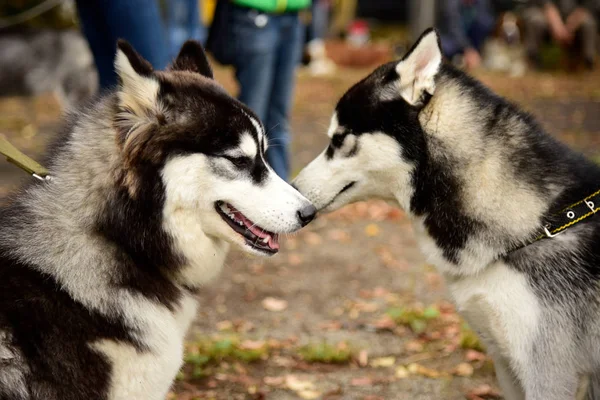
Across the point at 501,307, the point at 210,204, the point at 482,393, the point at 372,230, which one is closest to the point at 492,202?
the point at 501,307

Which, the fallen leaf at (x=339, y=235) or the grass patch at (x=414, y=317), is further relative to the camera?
the fallen leaf at (x=339, y=235)

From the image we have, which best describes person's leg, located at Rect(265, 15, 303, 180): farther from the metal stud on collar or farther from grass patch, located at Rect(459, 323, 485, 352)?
the metal stud on collar

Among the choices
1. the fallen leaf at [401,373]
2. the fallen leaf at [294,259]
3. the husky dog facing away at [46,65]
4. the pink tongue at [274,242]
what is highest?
the pink tongue at [274,242]

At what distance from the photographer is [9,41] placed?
8234 millimetres

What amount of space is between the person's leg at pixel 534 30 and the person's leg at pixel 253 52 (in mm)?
11475

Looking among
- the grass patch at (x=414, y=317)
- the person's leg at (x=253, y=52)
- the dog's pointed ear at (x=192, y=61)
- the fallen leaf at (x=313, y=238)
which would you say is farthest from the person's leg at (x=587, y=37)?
the dog's pointed ear at (x=192, y=61)

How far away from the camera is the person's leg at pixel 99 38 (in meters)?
4.05

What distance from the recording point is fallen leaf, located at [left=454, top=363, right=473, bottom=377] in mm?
3740

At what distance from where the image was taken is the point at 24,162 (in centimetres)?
247

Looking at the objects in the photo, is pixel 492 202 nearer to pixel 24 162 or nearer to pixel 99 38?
pixel 24 162

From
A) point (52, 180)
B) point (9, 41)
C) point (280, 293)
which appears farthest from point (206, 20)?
point (52, 180)

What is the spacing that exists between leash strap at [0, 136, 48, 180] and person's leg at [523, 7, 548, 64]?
14098mm

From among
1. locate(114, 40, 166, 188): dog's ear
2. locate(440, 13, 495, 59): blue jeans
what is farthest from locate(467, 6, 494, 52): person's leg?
locate(114, 40, 166, 188): dog's ear

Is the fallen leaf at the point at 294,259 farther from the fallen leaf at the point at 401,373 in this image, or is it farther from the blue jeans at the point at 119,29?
the blue jeans at the point at 119,29
